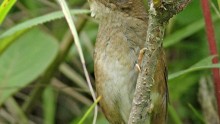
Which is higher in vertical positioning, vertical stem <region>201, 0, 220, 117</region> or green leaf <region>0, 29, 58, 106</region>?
green leaf <region>0, 29, 58, 106</region>

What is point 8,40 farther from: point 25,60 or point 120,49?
point 120,49

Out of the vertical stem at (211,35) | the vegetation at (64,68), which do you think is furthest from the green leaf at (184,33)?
the vertical stem at (211,35)

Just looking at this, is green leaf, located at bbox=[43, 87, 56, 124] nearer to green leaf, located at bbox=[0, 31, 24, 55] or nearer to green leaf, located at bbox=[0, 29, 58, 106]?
green leaf, located at bbox=[0, 29, 58, 106]

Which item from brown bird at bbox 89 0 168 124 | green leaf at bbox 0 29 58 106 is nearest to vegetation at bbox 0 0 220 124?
green leaf at bbox 0 29 58 106

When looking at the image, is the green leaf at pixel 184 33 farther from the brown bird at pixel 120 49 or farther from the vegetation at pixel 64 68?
the brown bird at pixel 120 49

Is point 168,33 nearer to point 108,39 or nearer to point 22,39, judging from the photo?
point 22,39

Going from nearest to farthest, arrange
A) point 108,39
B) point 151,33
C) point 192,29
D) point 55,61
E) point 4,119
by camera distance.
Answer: point 151,33
point 108,39
point 192,29
point 55,61
point 4,119

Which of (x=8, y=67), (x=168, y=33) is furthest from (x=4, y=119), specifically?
(x=168, y=33)
